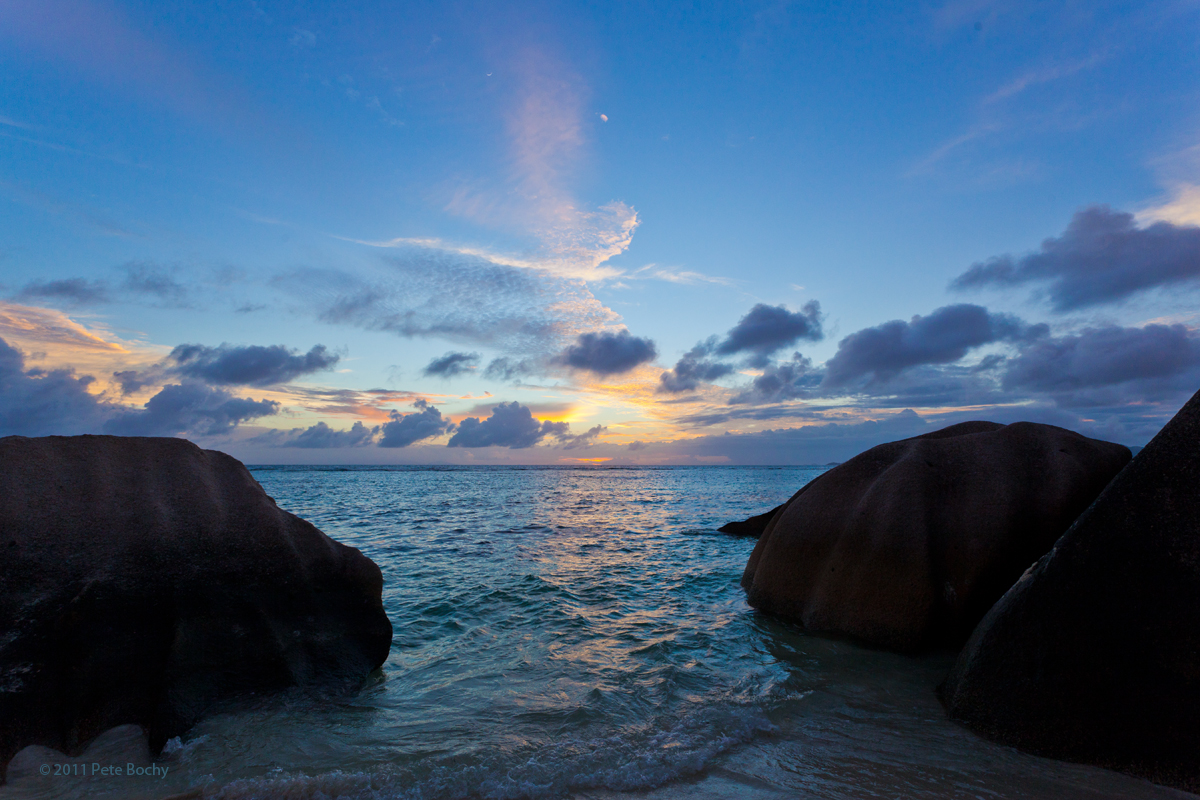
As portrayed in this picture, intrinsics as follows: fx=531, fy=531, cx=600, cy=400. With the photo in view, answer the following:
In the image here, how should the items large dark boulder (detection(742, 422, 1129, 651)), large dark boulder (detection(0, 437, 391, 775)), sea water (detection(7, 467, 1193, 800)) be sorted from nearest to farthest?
sea water (detection(7, 467, 1193, 800)), large dark boulder (detection(0, 437, 391, 775)), large dark boulder (detection(742, 422, 1129, 651))

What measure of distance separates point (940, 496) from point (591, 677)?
526cm

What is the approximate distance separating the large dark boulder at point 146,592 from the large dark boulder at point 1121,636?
6.81m

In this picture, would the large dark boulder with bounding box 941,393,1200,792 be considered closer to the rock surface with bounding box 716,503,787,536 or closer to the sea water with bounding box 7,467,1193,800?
the sea water with bounding box 7,467,1193,800

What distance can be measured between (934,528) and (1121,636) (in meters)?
2.73

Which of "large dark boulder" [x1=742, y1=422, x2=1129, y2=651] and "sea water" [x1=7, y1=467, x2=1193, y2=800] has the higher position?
"large dark boulder" [x1=742, y1=422, x2=1129, y2=651]

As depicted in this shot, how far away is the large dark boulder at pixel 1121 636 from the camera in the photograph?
4086mm

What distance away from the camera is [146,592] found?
4922 mm

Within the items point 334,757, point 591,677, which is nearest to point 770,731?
point 591,677

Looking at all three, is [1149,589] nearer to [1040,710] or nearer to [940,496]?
[1040,710]

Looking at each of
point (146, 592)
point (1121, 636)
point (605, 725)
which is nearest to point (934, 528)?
point (1121, 636)

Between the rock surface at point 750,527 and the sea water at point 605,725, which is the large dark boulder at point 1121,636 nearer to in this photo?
the sea water at point 605,725

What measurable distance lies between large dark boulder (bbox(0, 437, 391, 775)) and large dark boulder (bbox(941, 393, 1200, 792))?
681 cm

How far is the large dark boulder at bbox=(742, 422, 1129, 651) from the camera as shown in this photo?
6742 mm

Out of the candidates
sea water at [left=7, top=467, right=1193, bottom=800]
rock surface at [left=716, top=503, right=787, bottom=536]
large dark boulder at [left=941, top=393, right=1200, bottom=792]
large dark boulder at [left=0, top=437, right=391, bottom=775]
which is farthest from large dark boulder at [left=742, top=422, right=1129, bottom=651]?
rock surface at [left=716, top=503, right=787, bottom=536]
